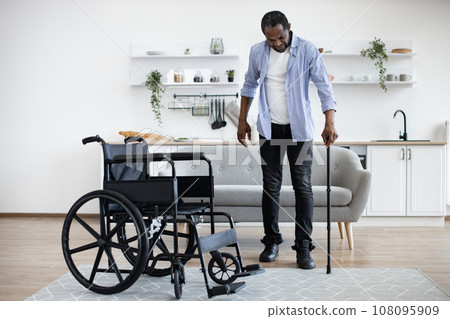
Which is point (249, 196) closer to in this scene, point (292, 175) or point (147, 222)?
point (292, 175)

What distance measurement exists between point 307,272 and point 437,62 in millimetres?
3273

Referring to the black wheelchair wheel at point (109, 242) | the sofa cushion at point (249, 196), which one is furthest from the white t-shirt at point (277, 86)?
the black wheelchair wheel at point (109, 242)

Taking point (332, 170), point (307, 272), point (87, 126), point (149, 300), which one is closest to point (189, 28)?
point (87, 126)

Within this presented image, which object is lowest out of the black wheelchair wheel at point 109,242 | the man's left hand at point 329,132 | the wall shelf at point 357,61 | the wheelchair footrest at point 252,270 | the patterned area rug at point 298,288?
the patterned area rug at point 298,288

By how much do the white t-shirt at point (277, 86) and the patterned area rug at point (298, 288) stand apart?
84 centimetres

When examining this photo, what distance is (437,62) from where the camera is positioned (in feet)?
16.1

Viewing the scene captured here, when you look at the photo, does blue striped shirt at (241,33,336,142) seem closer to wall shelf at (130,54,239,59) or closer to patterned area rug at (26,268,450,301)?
patterned area rug at (26,268,450,301)

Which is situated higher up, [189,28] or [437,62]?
[189,28]

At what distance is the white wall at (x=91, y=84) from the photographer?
496 centimetres

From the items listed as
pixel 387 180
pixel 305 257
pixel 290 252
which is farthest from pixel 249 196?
pixel 387 180

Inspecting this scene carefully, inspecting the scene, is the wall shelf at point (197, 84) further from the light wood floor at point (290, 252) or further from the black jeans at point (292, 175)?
the black jeans at point (292, 175)

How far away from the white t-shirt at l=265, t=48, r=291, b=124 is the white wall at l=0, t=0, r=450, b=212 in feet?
7.52

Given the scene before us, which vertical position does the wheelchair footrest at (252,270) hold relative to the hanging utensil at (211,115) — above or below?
below

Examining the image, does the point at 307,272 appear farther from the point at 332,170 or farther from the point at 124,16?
the point at 124,16
